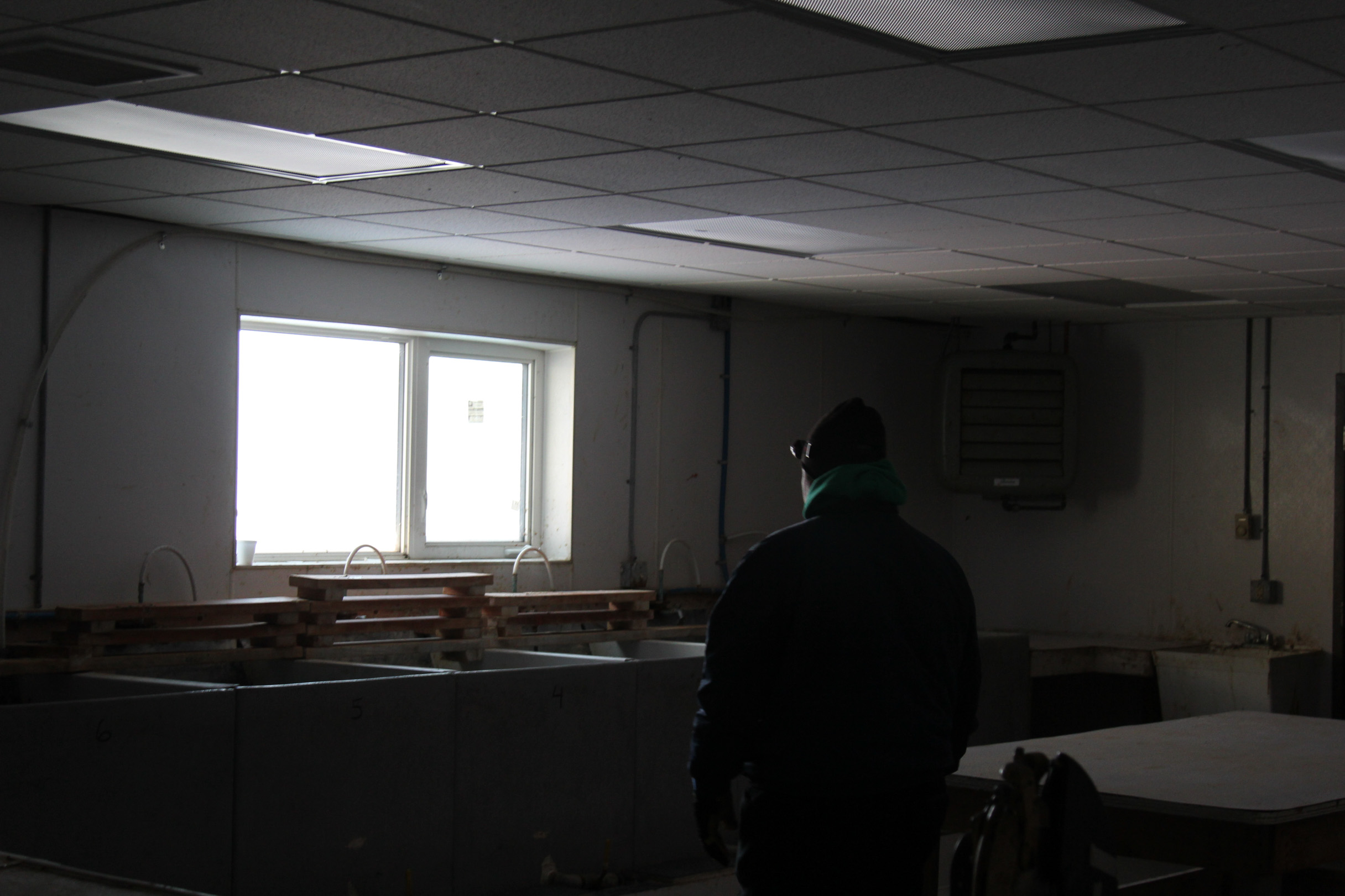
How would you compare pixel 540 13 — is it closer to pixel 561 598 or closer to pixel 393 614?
pixel 393 614

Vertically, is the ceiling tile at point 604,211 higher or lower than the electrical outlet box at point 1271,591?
higher

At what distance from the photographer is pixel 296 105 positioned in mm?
3729

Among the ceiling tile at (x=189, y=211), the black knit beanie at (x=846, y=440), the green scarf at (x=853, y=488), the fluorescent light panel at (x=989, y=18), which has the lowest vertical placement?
the green scarf at (x=853, y=488)

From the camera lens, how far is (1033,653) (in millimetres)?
7793

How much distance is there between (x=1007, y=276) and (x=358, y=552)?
3379 millimetres

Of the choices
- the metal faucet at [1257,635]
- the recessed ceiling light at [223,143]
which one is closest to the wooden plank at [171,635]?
the recessed ceiling light at [223,143]

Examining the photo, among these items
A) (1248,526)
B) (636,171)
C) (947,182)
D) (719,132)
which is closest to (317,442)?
(636,171)

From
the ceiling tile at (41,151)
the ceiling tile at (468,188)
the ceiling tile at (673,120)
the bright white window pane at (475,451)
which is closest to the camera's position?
the ceiling tile at (673,120)

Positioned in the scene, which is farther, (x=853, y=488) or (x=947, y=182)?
(x=947, y=182)

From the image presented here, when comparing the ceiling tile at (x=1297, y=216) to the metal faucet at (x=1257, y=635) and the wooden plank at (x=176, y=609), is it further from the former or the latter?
the wooden plank at (x=176, y=609)

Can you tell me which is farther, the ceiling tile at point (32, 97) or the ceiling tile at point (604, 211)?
the ceiling tile at point (604, 211)

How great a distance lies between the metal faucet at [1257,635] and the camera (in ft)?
26.3

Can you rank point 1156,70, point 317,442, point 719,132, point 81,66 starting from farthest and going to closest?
point 317,442, point 719,132, point 81,66, point 1156,70

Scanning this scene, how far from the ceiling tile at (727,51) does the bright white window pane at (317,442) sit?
129 inches
